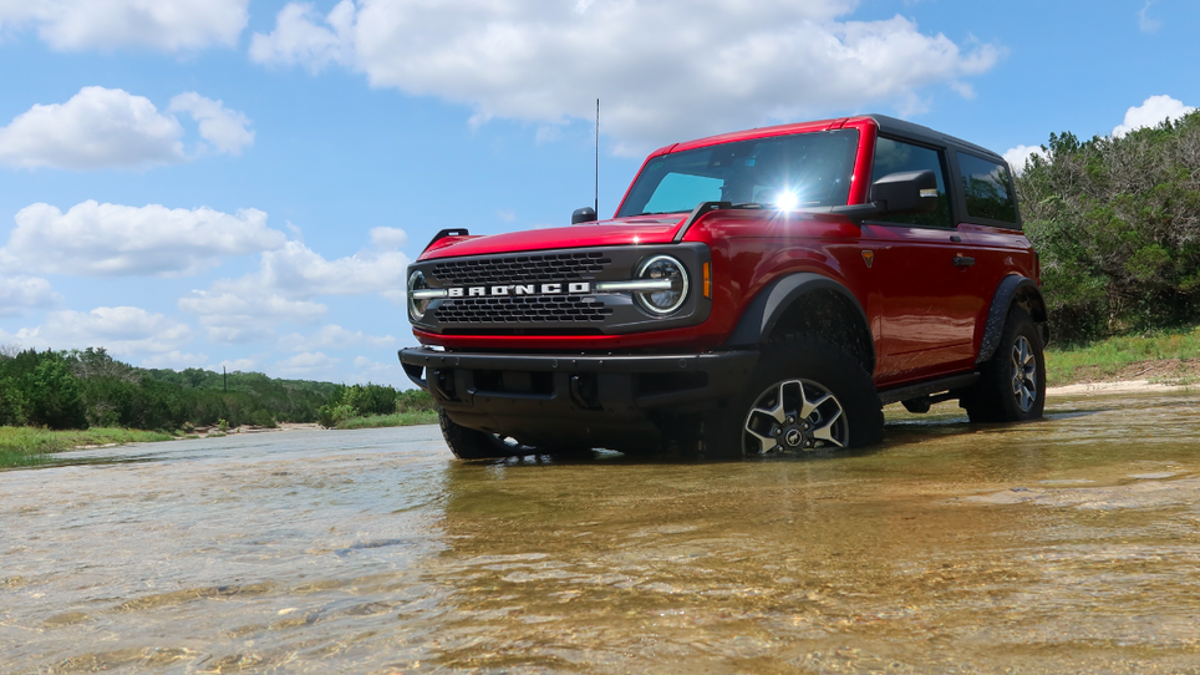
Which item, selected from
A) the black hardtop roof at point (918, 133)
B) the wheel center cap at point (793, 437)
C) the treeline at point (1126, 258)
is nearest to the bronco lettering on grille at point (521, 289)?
the wheel center cap at point (793, 437)

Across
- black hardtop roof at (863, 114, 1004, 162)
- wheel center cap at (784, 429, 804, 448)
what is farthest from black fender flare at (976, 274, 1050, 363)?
wheel center cap at (784, 429, 804, 448)

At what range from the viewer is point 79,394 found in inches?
1618

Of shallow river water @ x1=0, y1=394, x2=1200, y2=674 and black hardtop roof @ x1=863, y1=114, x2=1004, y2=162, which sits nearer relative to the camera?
shallow river water @ x1=0, y1=394, x2=1200, y2=674

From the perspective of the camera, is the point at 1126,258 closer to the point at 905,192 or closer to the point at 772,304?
Answer: the point at 905,192

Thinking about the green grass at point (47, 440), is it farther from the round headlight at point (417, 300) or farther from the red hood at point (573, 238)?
the red hood at point (573, 238)

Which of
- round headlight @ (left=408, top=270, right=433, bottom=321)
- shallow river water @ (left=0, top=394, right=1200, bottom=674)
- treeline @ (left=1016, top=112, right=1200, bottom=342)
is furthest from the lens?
treeline @ (left=1016, top=112, right=1200, bottom=342)

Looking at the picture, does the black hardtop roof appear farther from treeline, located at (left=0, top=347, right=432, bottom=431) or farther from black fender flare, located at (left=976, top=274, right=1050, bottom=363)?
treeline, located at (left=0, top=347, right=432, bottom=431)

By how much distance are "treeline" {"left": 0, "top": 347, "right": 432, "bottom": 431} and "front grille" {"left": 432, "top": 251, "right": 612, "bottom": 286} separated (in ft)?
122

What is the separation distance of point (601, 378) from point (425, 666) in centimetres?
293

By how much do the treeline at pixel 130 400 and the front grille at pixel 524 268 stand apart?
37077 mm

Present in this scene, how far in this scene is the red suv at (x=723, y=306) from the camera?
4523 millimetres

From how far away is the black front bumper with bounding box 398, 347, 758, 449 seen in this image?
4.47 m

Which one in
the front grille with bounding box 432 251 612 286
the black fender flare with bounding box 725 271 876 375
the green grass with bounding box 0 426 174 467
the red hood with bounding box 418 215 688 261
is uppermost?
the red hood with bounding box 418 215 688 261

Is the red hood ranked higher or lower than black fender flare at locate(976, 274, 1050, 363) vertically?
higher
